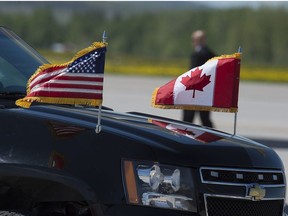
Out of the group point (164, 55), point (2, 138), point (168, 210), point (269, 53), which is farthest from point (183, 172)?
point (164, 55)

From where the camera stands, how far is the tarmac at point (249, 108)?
14.3m

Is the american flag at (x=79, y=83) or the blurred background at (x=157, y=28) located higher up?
the blurred background at (x=157, y=28)

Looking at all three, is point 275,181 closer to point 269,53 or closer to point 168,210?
point 168,210

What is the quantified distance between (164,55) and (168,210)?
81.0m

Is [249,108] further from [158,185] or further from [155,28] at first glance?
[155,28]

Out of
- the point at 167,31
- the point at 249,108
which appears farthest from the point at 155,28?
the point at 249,108

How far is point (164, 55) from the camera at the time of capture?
279 ft

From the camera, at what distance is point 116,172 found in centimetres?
421

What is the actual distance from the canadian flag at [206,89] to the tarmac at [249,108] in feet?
16.4

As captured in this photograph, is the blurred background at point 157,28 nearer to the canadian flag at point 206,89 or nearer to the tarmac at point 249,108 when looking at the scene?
the tarmac at point 249,108

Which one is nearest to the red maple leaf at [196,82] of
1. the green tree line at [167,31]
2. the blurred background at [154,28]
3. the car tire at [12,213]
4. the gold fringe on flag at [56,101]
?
the gold fringe on flag at [56,101]

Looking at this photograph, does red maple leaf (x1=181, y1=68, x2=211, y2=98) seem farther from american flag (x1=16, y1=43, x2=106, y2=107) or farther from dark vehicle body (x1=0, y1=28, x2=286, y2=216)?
american flag (x1=16, y1=43, x2=106, y2=107)

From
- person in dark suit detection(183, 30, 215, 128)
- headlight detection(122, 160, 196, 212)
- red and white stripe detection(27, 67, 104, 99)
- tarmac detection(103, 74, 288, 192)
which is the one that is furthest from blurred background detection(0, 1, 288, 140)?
headlight detection(122, 160, 196, 212)

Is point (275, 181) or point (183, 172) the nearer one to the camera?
point (183, 172)
